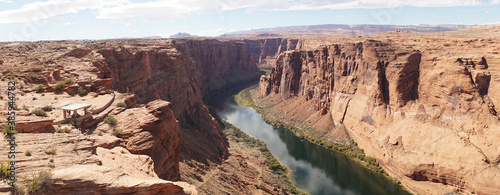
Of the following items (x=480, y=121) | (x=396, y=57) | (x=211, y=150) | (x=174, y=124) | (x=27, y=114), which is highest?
(x=396, y=57)

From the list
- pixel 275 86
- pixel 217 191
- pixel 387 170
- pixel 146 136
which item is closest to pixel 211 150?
pixel 217 191

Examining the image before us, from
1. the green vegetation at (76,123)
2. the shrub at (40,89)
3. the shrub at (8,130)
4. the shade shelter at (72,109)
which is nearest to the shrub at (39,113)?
the shade shelter at (72,109)

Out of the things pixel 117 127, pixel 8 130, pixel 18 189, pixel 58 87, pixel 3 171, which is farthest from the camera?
pixel 58 87

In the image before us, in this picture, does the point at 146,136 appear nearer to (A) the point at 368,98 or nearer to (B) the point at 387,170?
(B) the point at 387,170

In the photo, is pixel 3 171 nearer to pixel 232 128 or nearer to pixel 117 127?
pixel 117 127

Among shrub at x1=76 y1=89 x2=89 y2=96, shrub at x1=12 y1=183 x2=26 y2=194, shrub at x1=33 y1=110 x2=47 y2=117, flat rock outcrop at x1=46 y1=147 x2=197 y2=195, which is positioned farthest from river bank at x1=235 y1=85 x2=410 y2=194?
shrub at x1=12 y1=183 x2=26 y2=194

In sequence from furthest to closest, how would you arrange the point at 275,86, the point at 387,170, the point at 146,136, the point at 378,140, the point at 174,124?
the point at 275,86, the point at 378,140, the point at 387,170, the point at 174,124, the point at 146,136

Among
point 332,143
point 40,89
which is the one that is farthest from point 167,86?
point 332,143
